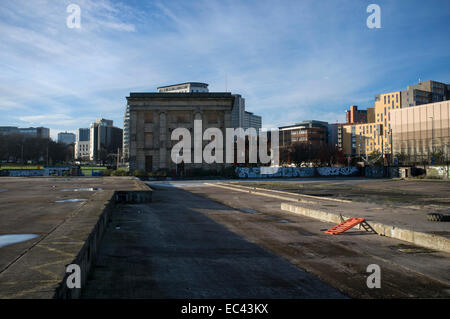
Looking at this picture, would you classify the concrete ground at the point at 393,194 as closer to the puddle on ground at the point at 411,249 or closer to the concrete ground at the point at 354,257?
the puddle on ground at the point at 411,249

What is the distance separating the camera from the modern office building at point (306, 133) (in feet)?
544

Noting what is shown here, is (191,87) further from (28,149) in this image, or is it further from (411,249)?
(411,249)

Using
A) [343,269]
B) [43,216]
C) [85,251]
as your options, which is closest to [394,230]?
[343,269]

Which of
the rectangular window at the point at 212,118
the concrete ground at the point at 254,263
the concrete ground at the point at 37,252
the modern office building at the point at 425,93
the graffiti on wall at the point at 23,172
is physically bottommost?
the concrete ground at the point at 254,263

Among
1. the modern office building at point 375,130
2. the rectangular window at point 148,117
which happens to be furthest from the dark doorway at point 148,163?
the modern office building at point 375,130

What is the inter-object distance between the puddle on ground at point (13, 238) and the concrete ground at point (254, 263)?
1.54 metres

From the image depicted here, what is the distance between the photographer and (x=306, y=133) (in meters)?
166

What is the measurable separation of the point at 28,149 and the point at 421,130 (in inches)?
5218

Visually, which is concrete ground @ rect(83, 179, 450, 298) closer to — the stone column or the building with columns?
the stone column

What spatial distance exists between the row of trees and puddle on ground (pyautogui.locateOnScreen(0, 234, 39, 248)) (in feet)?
380

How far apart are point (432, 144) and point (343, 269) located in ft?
338

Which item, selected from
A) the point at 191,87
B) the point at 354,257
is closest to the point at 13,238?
the point at 354,257

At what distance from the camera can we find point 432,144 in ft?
302
